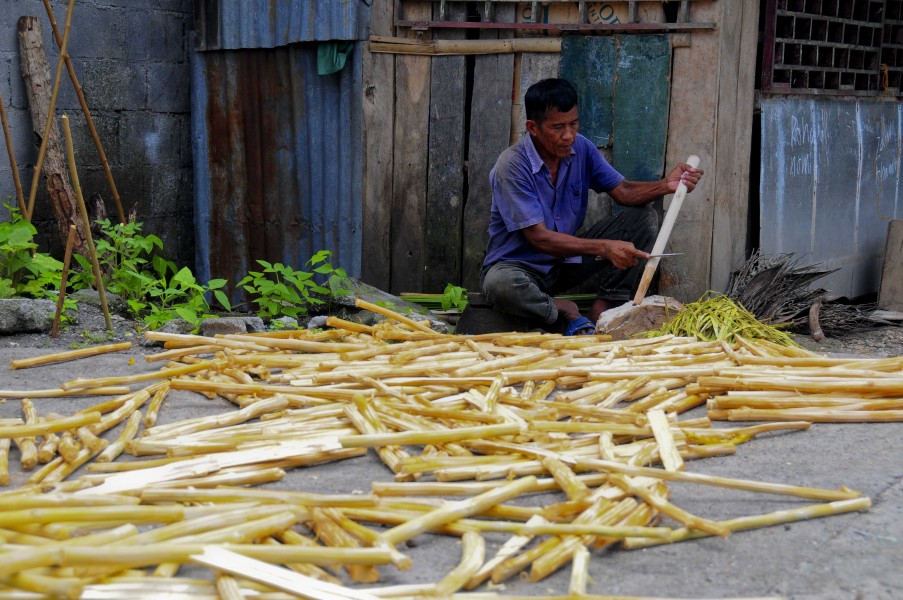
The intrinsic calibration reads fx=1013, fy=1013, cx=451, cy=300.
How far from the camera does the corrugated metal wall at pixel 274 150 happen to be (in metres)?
6.20

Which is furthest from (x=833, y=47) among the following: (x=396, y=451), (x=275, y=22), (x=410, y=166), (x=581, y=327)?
(x=396, y=451)

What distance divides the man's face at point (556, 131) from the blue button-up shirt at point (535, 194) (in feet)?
0.22

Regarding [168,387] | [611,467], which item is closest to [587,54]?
[168,387]

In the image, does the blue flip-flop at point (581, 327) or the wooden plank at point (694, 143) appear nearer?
the blue flip-flop at point (581, 327)

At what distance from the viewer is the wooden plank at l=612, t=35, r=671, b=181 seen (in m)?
5.66

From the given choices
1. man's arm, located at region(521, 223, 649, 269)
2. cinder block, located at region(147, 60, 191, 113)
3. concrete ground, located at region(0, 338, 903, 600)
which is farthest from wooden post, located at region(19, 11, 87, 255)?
concrete ground, located at region(0, 338, 903, 600)

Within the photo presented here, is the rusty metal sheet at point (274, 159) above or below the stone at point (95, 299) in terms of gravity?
above

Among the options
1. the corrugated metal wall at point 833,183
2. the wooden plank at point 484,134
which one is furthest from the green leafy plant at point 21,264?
the corrugated metal wall at point 833,183

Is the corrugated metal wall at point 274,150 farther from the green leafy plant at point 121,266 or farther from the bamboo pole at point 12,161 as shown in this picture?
the bamboo pole at point 12,161

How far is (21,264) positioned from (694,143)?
149 inches

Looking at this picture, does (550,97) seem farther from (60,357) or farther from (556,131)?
(60,357)

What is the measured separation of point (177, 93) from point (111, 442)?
4.24 meters

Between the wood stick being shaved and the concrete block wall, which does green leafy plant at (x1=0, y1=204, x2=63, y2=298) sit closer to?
the concrete block wall

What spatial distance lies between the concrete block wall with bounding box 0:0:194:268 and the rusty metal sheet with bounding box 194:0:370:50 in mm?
344
